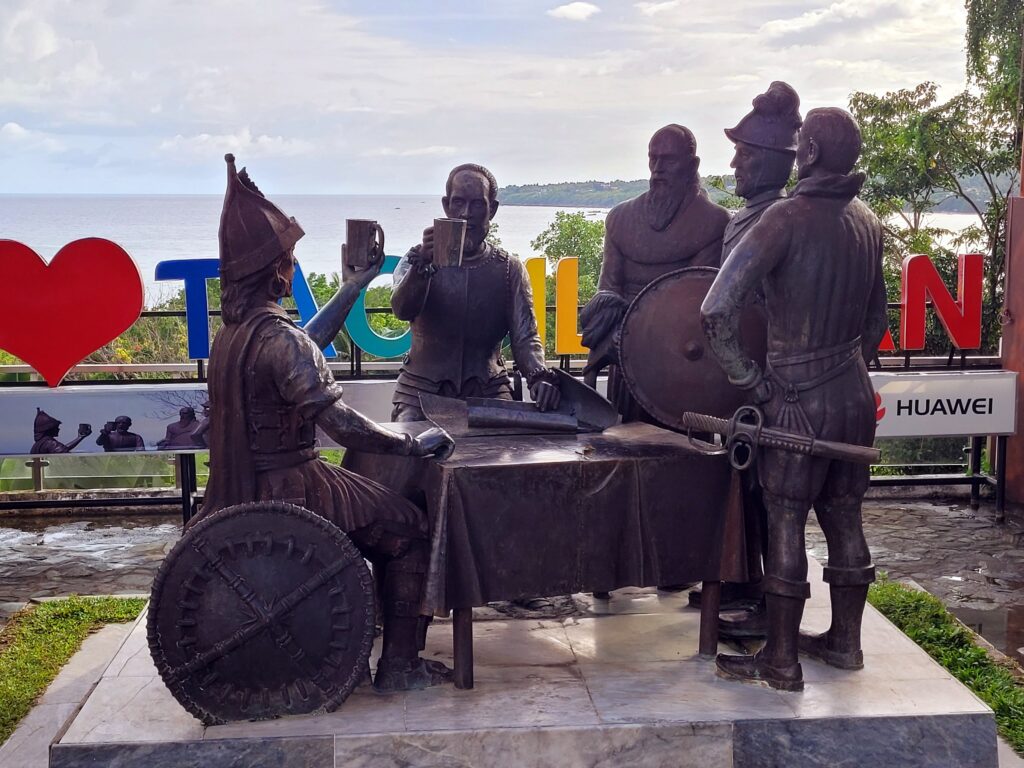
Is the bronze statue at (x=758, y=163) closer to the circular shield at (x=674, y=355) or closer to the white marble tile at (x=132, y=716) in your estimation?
the circular shield at (x=674, y=355)

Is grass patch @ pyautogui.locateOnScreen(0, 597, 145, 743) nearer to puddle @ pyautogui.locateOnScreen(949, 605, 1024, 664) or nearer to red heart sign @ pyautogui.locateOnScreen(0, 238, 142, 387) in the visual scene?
red heart sign @ pyautogui.locateOnScreen(0, 238, 142, 387)

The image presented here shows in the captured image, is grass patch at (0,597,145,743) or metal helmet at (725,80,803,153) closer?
metal helmet at (725,80,803,153)

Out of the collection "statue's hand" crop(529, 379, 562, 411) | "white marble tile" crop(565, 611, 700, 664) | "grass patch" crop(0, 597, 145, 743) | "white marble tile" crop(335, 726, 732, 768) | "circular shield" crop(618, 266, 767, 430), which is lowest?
"grass patch" crop(0, 597, 145, 743)

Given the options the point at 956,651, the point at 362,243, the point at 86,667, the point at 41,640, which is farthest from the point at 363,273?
the point at 956,651

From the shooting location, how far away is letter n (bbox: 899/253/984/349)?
10906 millimetres

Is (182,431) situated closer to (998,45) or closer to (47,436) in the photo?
(47,436)

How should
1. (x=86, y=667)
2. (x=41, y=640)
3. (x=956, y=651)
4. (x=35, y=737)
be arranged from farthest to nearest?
(x=41, y=640) < (x=956, y=651) < (x=86, y=667) < (x=35, y=737)

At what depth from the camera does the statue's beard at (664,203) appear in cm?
600

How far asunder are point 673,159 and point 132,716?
3.54m

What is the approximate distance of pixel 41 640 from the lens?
23.1 feet

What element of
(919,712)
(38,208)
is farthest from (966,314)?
(38,208)

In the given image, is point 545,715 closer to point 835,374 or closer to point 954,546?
point 835,374

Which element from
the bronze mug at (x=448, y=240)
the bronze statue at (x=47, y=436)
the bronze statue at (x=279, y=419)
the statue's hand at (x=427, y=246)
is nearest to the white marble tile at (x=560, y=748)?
the bronze statue at (x=279, y=419)

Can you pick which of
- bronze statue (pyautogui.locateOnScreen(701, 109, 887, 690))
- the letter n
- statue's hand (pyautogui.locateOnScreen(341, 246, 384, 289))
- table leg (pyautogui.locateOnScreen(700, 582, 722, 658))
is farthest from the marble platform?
the letter n
